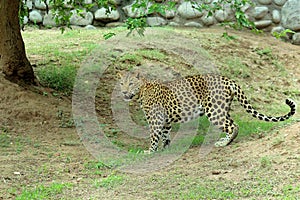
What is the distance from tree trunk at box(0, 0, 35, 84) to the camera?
34.4ft

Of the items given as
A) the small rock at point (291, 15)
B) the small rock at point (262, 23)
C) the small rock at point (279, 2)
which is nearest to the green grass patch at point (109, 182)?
the small rock at point (262, 23)

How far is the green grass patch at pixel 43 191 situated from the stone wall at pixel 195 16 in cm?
861

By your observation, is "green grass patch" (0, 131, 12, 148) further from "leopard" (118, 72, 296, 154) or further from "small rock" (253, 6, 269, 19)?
"small rock" (253, 6, 269, 19)

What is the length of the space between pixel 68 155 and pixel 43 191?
1645mm

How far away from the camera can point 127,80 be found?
9.16 metres

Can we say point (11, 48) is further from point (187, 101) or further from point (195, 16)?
point (195, 16)

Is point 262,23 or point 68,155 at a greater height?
point 262,23

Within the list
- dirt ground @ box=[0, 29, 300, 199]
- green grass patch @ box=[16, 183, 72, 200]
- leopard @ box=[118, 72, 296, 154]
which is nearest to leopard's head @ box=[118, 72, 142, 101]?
leopard @ box=[118, 72, 296, 154]

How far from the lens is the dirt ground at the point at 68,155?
677 centimetres

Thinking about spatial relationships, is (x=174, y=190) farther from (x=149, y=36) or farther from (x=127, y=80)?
(x=149, y=36)

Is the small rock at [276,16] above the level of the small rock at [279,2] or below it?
below

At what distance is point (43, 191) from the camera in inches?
265

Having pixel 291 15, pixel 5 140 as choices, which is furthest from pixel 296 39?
pixel 5 140

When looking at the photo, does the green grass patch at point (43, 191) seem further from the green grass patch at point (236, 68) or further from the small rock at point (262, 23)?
the small rock at point (262, 23)
